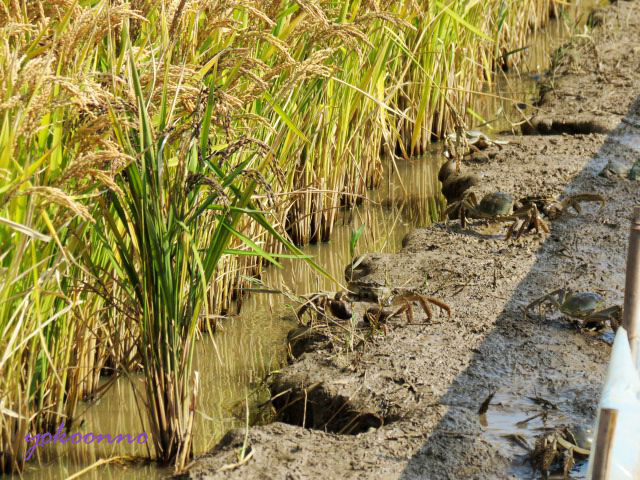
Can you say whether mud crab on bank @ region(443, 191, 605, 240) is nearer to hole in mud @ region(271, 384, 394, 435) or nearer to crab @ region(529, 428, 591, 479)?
hole in mud @ region(271, 384, 394, 435)

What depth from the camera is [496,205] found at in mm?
4781

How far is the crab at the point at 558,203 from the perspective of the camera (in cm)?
490

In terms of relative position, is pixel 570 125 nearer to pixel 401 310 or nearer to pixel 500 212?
pixel 500 212

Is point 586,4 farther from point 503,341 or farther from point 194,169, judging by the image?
point 194,169

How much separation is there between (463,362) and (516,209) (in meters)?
1.78

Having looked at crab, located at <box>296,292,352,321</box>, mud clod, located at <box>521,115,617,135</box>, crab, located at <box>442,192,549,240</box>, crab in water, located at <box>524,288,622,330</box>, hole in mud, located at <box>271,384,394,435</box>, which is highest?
mud clod, located at <box>521,115,617,135</box>

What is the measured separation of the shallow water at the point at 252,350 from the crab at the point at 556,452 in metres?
0.25

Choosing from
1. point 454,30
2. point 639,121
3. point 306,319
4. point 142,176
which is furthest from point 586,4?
point 142,176

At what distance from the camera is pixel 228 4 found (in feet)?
10.0

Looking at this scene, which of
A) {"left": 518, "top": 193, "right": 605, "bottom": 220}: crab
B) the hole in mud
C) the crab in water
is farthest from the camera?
{"left": 518, "top": 193, "right": 605, "bottom": 220}: crab

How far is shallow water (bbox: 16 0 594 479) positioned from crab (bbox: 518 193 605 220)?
2.18 ft

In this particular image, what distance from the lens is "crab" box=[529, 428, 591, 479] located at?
275cm

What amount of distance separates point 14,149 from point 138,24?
2.57ft

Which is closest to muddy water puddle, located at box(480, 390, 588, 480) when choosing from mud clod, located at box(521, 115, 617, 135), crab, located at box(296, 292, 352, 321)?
crab, located at box(296, 292, 352, 321)
